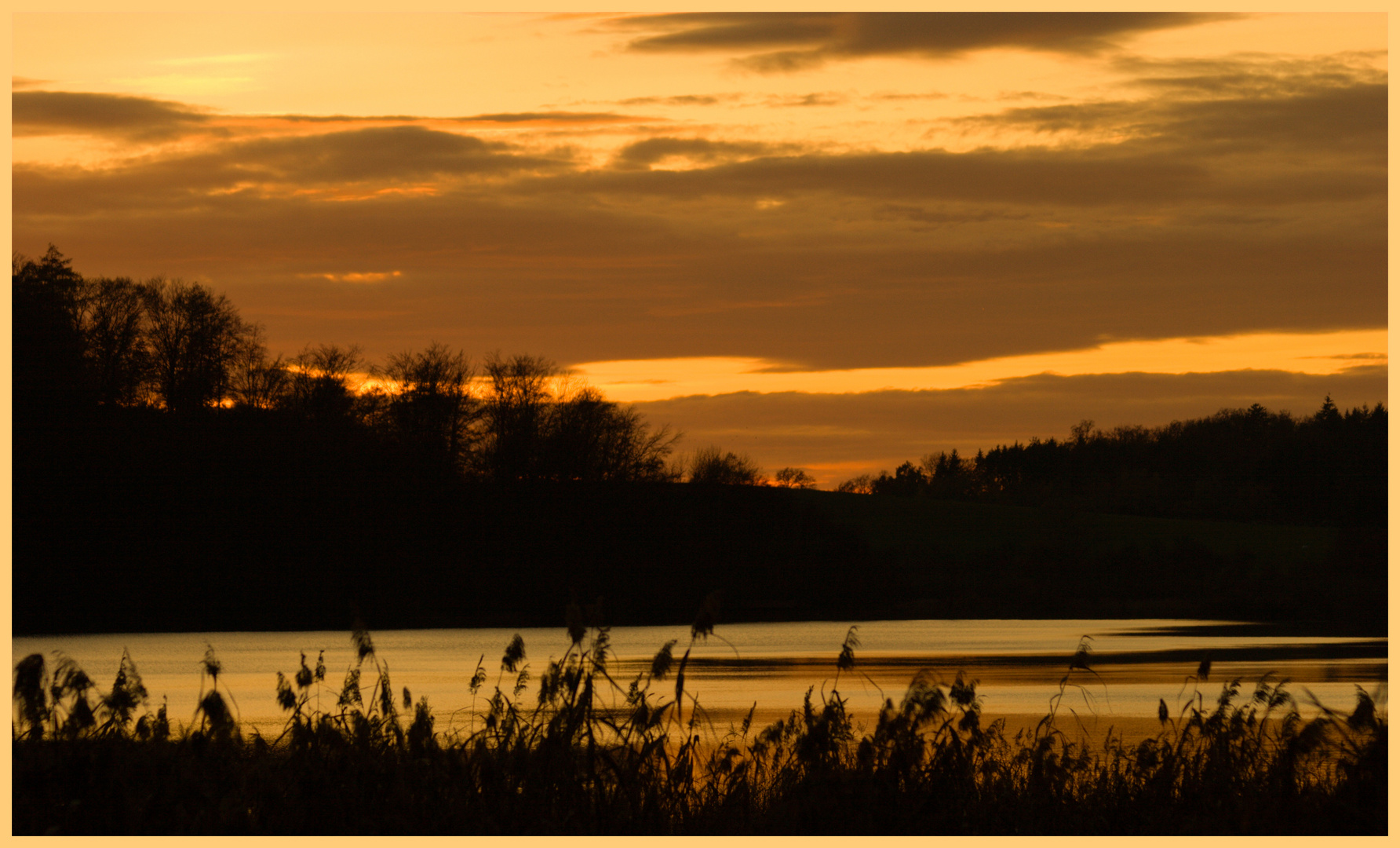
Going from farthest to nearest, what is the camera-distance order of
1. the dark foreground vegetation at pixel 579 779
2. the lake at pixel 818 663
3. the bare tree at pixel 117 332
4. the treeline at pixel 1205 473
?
the treeline at pixel 1205 473, the bare tree at pixel 117 332, the lake at pixel 818 663, the dark foreground vegetation at pixel 579 779

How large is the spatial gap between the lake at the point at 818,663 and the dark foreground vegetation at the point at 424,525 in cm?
681

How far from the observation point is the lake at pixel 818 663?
2286cm

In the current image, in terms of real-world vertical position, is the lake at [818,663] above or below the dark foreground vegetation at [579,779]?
below

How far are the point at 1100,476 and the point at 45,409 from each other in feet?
302

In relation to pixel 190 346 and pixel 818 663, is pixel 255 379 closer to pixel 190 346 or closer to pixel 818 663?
pixel 190 346

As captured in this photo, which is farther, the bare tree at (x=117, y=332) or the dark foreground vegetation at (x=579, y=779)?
the bare tree at (x=117, y=332)

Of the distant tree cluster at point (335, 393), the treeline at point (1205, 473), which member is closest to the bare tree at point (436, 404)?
the distant tree cluster at point (335, 393)

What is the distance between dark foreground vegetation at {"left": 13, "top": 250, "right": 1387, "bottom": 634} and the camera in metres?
55.4

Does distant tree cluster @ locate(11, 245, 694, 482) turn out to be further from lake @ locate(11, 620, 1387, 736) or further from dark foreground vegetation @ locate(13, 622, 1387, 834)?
dark foreground vegetation @ locate(13, 622, 1387, 834)

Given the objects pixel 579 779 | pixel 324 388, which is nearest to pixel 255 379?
pixel 324 388

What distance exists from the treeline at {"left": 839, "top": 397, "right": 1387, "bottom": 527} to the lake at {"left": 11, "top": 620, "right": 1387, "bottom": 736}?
39003mm

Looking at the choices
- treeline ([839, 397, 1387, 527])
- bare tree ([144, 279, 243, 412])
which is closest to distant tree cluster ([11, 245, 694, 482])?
bare tree ([144, 279, 243, 412])

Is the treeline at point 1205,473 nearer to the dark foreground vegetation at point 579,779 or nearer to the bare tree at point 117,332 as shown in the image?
the bare tree at point 117,332

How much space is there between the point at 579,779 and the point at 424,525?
55.3 metres
